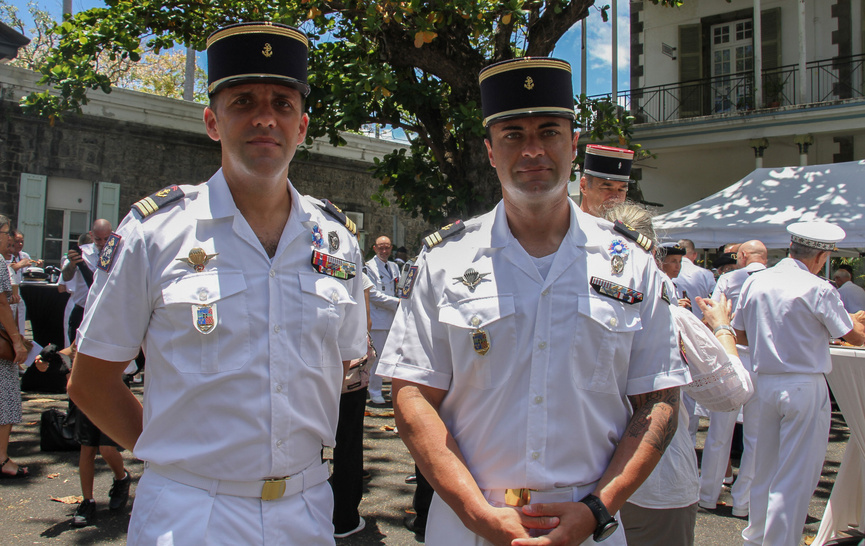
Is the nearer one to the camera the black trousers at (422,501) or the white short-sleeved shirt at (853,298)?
the black trousers at (422,501)

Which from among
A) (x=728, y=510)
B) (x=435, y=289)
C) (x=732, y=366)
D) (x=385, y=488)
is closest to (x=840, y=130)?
(x=728, y=510)

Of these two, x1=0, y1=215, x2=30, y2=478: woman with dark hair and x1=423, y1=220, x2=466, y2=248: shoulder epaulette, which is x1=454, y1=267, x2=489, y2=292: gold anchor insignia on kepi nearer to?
x1=423, y1=220, x2=466, y2=248: shoulder epaulette

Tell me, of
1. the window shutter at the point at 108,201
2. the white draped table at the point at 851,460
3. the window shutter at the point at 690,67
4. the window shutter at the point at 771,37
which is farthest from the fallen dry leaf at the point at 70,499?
the window shutter at the point at 771,37

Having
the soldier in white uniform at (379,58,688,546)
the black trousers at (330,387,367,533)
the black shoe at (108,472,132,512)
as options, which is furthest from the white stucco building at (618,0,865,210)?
the soldier in white uniform at (379,58,688,546)

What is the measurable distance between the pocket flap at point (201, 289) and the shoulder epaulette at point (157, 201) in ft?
0.87

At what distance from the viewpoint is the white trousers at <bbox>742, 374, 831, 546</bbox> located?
A: 4270 mm

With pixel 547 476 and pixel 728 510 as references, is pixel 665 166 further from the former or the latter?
pixel 547 476

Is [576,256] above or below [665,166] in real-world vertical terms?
below

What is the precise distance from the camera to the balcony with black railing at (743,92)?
15852 mm

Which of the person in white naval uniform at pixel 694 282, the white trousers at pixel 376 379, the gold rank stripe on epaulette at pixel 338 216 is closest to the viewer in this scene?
the gold rank stripe on epaulette at pixel 338 216

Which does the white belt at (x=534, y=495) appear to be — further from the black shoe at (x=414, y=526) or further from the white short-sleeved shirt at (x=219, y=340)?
the black shoe at (x=414, y=526)

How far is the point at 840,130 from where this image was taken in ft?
49.6

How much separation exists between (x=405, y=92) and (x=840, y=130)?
1051 centimetres

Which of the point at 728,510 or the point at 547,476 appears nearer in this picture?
the point at 547,476
